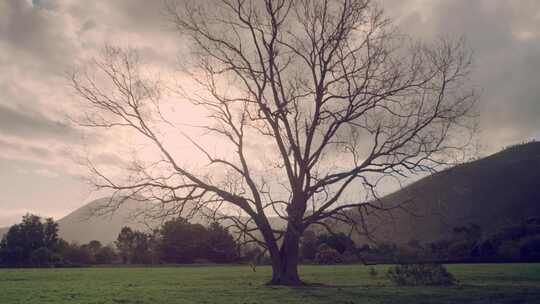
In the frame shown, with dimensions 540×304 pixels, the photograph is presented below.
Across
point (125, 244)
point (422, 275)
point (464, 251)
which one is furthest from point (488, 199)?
point (422, 275)

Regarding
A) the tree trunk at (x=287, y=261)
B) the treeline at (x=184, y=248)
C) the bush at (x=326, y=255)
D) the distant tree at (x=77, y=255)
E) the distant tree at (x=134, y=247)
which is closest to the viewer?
the tree trunk at (x=287, y=261)

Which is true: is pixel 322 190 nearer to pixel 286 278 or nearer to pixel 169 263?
pixel 286 278

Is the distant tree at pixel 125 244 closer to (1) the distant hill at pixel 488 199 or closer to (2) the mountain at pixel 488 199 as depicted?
(1) the distant hill at pixel 488 199

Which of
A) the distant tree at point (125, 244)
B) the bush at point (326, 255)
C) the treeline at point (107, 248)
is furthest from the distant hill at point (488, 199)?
the bush at point (326, 255)

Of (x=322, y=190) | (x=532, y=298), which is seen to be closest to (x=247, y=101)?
(x=322, y=190)

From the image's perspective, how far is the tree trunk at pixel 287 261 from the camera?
2395 cm

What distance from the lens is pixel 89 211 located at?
22953 millimetres

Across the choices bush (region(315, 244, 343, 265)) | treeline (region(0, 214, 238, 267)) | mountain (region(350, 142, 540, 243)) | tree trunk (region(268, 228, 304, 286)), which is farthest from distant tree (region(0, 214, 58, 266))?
tree trunk (region(268, 228, 304, 286))

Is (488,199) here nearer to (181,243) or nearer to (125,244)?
(181,243)

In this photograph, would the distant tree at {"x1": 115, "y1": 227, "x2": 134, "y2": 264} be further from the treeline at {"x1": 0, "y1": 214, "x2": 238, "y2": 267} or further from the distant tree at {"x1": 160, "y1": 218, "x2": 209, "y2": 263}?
the distant tree at {"x1": 160, "y1": 218, "x2": 209, "y2": 263}

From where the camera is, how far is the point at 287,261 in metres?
24.2

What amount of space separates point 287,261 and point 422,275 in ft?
21.0

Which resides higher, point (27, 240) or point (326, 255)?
point (27, 240)

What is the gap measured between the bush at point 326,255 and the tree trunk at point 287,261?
3259 centimetres
